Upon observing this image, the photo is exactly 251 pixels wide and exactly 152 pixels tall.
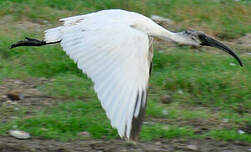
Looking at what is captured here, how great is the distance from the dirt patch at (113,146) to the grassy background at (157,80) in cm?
9

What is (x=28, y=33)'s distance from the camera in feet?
24.5

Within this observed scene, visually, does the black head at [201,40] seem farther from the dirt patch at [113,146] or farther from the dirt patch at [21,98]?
the dirt patch at [21,98]

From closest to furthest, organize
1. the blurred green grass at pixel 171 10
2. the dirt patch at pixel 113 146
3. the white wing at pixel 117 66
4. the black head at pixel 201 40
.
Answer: the white wing at pixel 117 66 → the dirt patch at pixel 113 146 → the black head at pixel 201 40 → the blurred green grass at pixel 171 10

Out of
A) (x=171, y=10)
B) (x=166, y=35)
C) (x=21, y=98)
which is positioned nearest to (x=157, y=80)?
(x=166, y=35)

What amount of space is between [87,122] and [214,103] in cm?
136

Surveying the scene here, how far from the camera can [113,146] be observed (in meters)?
5.02

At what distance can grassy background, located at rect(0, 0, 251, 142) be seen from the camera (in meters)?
5.33

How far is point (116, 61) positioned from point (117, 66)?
5cm

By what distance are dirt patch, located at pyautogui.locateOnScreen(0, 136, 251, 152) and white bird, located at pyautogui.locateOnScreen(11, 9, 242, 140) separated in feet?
2.29

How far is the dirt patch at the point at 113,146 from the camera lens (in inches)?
193

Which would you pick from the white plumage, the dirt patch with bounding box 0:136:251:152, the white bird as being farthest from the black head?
the dirt patch with bounding box 0:136:251:152

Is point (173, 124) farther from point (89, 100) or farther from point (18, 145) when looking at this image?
point (18, 145)

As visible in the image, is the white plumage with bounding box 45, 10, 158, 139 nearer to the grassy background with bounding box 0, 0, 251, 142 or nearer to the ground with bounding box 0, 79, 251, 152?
the ground with bounding box 0, 79, 251, 152

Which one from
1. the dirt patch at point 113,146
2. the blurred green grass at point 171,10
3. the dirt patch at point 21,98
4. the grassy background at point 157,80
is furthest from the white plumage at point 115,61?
the blurred green grass at point 171,10
